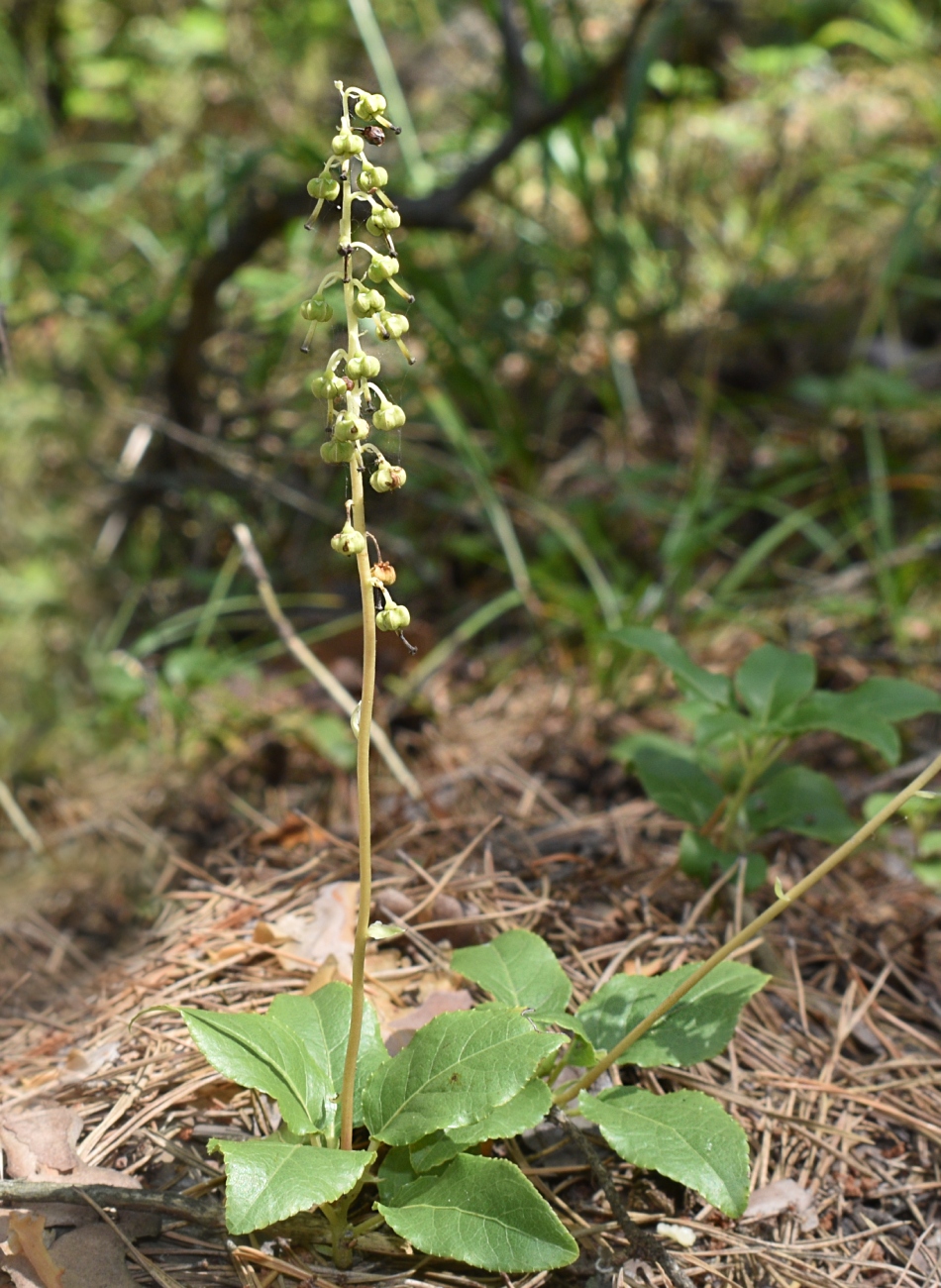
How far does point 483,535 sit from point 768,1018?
190 centimetres

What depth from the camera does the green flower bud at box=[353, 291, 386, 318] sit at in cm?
105

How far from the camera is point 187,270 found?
3.36 meters

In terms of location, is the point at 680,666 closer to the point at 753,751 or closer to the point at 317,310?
the point at 753,751

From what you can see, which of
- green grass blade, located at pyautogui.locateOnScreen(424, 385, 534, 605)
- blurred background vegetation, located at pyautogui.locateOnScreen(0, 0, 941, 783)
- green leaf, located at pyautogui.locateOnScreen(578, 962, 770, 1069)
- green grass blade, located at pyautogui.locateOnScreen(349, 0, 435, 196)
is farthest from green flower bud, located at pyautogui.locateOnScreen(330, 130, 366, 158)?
green grass blade, located at pyautogui.locateOnScreen(349, 0, 435, 196)

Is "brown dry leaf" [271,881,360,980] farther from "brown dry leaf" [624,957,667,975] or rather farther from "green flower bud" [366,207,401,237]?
"green flower bud" [366,207,401,237]

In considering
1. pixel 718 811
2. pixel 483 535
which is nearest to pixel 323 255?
pixel 483 535

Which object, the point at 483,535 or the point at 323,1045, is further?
the point at 483,535

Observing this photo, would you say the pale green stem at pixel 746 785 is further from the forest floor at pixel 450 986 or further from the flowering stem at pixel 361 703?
the flowering stem at pixel 361 703

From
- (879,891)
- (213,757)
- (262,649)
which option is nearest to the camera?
(879,891)

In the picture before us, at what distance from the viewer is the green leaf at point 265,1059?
47.0 inches

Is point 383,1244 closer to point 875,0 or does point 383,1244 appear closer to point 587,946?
point 587,946

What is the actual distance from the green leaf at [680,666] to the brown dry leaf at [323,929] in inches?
26.1

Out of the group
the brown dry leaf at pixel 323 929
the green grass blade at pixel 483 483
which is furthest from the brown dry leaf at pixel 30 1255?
the green grass blade at pixel 483 483

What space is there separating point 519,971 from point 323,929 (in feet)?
1.47
